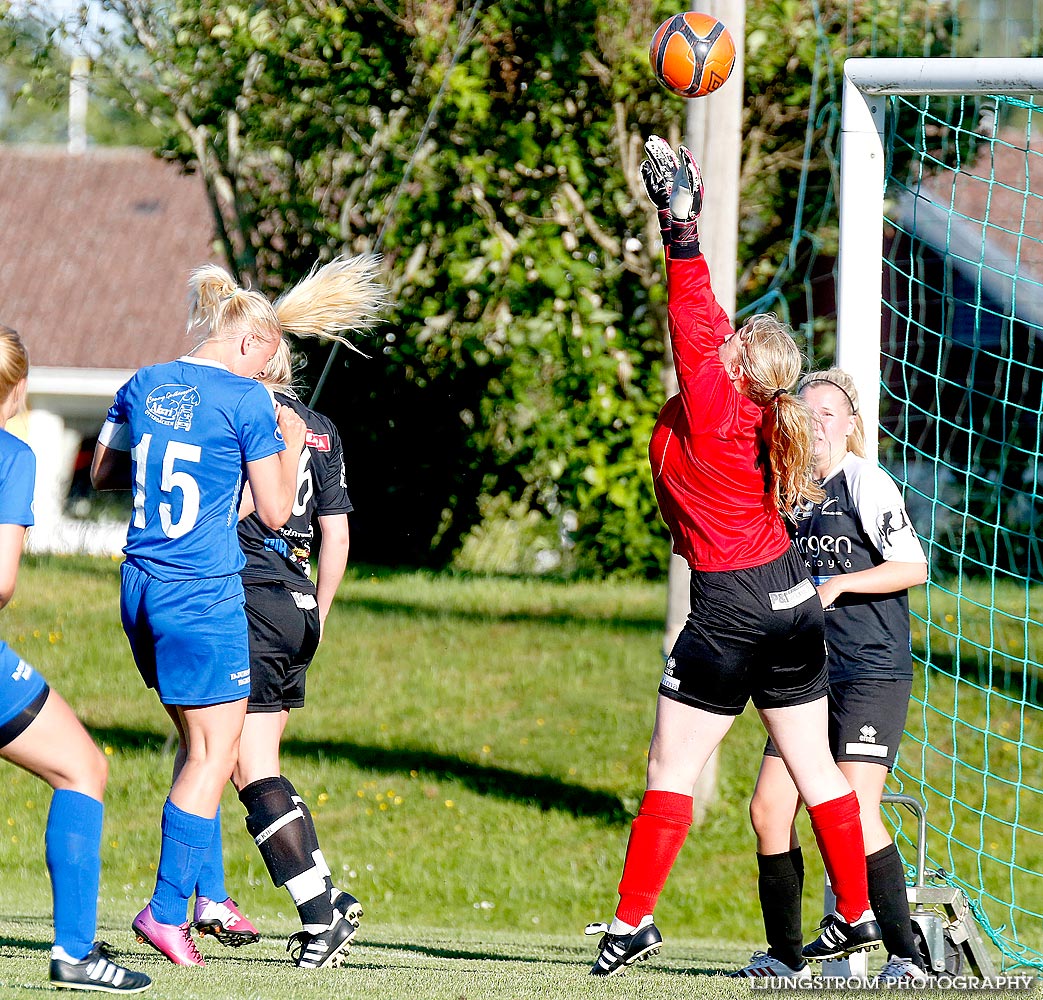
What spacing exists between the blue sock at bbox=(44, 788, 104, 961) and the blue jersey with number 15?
0.75 metres

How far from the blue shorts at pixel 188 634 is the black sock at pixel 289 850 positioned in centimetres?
49

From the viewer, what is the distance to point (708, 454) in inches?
171

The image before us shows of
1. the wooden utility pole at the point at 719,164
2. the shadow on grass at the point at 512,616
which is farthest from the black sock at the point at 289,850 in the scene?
the shadow on grass at the point at 512,616

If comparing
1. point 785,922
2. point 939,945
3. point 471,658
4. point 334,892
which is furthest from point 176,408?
point 471,658

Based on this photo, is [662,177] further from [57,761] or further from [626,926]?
[57,761]

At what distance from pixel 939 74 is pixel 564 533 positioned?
10.1 m

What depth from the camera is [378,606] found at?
12852 millimetres

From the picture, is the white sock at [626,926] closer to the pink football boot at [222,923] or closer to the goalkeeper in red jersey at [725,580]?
the goalkeeper in red jersey at [725,580]

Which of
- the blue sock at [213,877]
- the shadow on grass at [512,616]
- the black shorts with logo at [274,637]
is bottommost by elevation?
the shadow on grass at [512,616]

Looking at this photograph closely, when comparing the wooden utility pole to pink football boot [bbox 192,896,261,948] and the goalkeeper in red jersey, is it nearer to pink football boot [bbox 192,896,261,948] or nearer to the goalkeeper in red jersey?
pink football boot [bbox 192,896,261,948]

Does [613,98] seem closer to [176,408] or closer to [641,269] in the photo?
[641,269]

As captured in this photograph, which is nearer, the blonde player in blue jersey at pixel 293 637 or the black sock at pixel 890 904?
the blonde player in blue jersey at pixel 293 637

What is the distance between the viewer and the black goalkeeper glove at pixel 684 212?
4.23 m

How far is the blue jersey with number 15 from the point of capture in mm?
4250
